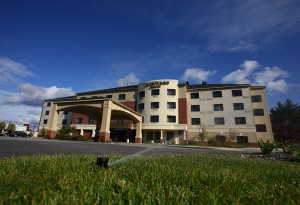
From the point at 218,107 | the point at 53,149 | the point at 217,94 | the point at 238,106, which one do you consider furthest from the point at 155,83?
the point at 53,149

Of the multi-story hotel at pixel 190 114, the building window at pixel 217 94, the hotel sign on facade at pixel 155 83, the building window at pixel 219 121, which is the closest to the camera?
the multi-story hotel at pixel 190 114

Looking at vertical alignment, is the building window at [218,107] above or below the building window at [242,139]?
above

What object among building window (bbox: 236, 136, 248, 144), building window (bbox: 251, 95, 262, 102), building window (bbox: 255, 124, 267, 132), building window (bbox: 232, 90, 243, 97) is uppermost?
building window (bbox: 232, 90, 243, 97)

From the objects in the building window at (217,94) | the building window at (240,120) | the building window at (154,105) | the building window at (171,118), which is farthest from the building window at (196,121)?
the building window at (154,105)

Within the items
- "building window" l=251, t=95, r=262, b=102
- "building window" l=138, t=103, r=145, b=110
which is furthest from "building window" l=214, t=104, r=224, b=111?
"building window" l=138, t=103, r=145, b=110

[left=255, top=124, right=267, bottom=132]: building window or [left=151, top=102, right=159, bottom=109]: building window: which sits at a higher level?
[left=151, top=102, right=159, bottom=109]: building window

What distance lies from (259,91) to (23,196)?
46.1 metres

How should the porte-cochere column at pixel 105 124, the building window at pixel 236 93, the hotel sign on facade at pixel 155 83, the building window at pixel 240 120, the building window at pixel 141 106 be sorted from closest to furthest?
1. the porte-cochere column at pixel 105 124
2. the building window at pixel 240 120
3. the building window at pixel 236 93
4. the hotel sign on facade at pixel 155 83
5. the building window at pixel 141 106

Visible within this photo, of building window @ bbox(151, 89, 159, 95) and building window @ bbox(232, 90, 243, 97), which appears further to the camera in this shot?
building window @ bbox(151, 89, 159, 95)

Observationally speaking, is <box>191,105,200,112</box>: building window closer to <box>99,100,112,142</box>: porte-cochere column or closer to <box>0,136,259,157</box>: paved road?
<box>99,100,112,142</box>: porte-cochere column

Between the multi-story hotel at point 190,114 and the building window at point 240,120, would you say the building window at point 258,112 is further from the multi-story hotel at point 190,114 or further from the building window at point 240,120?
the building window at point 240,120

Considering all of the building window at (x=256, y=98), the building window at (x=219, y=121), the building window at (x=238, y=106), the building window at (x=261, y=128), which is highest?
the building window at (x=256, y=98)

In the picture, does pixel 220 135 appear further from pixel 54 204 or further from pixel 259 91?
pixel 54 204

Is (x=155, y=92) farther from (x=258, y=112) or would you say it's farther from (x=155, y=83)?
(x=258, y=112)
